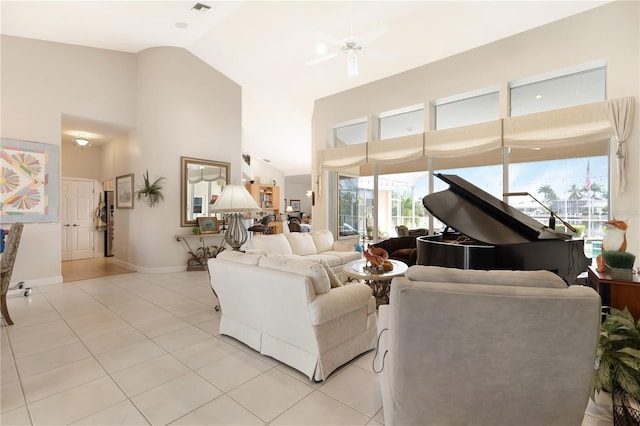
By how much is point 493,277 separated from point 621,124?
394cm

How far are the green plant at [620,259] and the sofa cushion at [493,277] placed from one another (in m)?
1.51

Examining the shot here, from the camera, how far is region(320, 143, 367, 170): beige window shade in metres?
6.25

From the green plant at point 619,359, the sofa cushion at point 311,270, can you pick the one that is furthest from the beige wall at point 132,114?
the green plant at point 619,359

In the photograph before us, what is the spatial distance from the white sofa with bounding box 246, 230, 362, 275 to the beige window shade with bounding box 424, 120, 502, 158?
2364 millimetres

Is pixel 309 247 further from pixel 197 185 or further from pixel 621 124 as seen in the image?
pixel 621 124

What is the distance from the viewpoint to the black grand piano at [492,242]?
258 centimetres

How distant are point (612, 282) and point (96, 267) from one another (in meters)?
8.26

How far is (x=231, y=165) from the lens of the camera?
22.6 feet

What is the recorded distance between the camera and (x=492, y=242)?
263 centimetres

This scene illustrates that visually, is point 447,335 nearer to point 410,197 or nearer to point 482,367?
point 482,367

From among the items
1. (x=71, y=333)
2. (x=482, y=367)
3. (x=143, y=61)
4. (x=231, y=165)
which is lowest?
(x=71, y=333)

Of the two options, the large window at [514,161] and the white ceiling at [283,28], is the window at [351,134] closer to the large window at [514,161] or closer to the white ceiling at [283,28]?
the large window at [514,161]

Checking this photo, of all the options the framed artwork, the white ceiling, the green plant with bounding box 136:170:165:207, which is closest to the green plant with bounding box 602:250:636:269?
the white ceiling

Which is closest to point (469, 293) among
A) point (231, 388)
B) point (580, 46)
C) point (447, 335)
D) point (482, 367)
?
point (447, 335)
